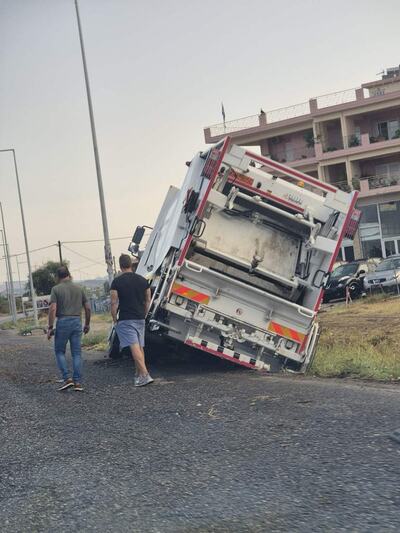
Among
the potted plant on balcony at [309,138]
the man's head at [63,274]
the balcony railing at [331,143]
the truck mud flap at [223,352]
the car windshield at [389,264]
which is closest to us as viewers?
the man's head at [63,274]

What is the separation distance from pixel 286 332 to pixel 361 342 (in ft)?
11.9

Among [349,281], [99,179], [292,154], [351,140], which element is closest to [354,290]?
[349,281]

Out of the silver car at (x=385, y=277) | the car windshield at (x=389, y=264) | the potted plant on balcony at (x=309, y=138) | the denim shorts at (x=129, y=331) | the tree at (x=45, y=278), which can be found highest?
the potted plant on balcony at (x=309, y=138)

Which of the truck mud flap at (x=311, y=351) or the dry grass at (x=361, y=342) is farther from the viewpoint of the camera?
the truck mud flap at (x=311, y=351)

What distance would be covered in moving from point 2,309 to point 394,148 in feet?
285

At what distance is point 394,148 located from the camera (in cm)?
4506

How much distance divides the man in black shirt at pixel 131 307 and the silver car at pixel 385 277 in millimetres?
18074

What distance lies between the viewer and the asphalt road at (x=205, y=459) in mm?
4445

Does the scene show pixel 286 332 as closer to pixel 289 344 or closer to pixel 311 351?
pixel 289 344

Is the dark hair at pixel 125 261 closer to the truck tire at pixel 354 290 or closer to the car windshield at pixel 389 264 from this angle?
the truck tire at pixel 354 290

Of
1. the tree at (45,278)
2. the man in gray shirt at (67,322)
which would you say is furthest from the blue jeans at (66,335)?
the tree at (45,278)

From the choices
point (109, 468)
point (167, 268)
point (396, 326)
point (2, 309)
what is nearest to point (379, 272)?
point (396, 326)

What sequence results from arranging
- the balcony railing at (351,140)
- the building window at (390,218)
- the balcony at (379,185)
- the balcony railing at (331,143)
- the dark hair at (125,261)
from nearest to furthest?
the dark hair at (125,261)
the balcony at (379,185)
the building window at (390,218)
the balcony railing at (351,140)
the balcony railing at (331,143)

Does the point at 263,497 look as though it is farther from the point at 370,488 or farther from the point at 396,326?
the point at 396,326
